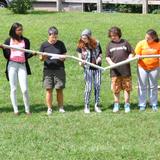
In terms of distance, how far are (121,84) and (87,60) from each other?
2.61ft

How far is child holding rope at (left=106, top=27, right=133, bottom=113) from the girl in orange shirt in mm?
261

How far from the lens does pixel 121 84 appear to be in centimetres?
1084

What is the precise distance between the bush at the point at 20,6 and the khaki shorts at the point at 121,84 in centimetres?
1280

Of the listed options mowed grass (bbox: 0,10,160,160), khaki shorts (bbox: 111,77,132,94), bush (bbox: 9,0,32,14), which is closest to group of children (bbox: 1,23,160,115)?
khaki shorts (bbox: 111,77,132,94)

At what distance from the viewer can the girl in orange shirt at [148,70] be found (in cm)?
1060

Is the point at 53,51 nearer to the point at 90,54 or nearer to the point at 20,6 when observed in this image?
the point at 90,54

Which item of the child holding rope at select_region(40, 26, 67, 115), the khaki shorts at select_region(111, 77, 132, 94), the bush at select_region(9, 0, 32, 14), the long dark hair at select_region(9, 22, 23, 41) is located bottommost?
the khaki shorts at select_region(111, 77, 132, 94)

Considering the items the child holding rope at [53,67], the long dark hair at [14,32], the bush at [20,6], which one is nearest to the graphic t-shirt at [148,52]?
the child holding rope at [53,67]

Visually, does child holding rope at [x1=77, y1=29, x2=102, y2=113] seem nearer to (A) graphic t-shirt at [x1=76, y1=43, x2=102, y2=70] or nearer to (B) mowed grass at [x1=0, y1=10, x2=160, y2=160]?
(A) graphic t-shirt at [x1=76, y1=43, x2=102, y2=70]

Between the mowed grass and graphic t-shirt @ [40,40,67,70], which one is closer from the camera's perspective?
the mowed grass

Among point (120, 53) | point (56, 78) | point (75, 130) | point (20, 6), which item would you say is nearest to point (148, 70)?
point (120, 53)

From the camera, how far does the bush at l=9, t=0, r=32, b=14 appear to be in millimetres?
22922

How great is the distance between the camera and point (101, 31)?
762 inches

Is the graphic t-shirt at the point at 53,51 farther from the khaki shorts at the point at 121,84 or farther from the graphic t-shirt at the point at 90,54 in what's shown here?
the khaki shorts at the point at 121,84
